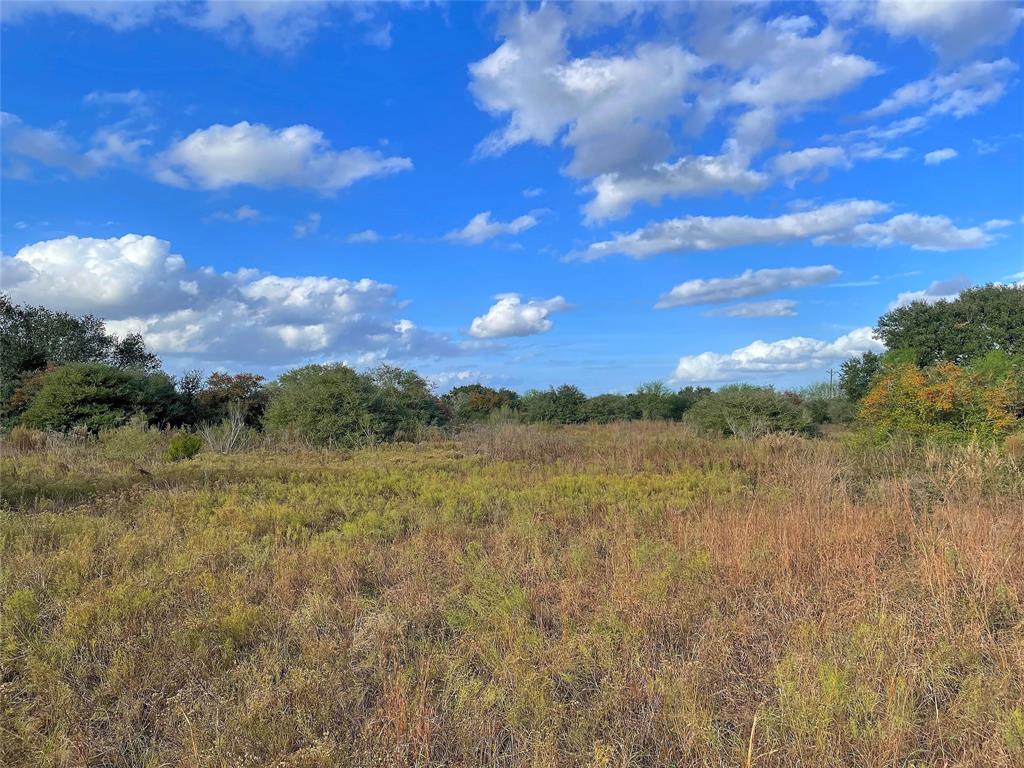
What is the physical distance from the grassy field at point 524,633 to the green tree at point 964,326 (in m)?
26.8

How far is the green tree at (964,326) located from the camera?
28.9 m

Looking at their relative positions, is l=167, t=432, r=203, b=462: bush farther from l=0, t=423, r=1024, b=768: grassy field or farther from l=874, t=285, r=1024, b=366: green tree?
l=874, t=285, r=1024, b=366: green tree

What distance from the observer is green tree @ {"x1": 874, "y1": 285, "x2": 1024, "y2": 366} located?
2891 centimetres

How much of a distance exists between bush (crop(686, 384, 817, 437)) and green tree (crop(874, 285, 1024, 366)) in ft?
43.1

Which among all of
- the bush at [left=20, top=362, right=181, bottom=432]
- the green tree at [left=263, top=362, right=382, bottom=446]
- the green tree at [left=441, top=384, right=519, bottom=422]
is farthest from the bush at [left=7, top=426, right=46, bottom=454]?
the green tree at [left=441, top=384, right=519, bottom=422]

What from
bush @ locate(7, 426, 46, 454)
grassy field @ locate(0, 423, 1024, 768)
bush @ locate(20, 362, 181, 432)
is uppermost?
bush @ locate(20, 362, 181, 432)

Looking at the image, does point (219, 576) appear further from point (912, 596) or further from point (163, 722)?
point (912, 596)

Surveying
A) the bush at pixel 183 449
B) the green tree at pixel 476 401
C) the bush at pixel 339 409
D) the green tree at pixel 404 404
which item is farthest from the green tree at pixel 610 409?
the bush at pixel 183 449

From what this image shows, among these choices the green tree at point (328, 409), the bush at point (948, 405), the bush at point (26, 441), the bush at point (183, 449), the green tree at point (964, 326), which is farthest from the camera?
the green tree at point (964, 326)

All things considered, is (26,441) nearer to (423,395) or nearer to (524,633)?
(423,395)

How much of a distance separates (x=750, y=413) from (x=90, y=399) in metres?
21.2

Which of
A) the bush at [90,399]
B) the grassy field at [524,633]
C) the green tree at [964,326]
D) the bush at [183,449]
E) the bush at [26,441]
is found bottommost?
the grassy field at [524,633]

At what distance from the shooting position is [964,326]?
2945 centimetres

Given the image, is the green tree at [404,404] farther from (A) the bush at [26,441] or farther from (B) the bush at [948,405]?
(B) the bush at [948,405]
